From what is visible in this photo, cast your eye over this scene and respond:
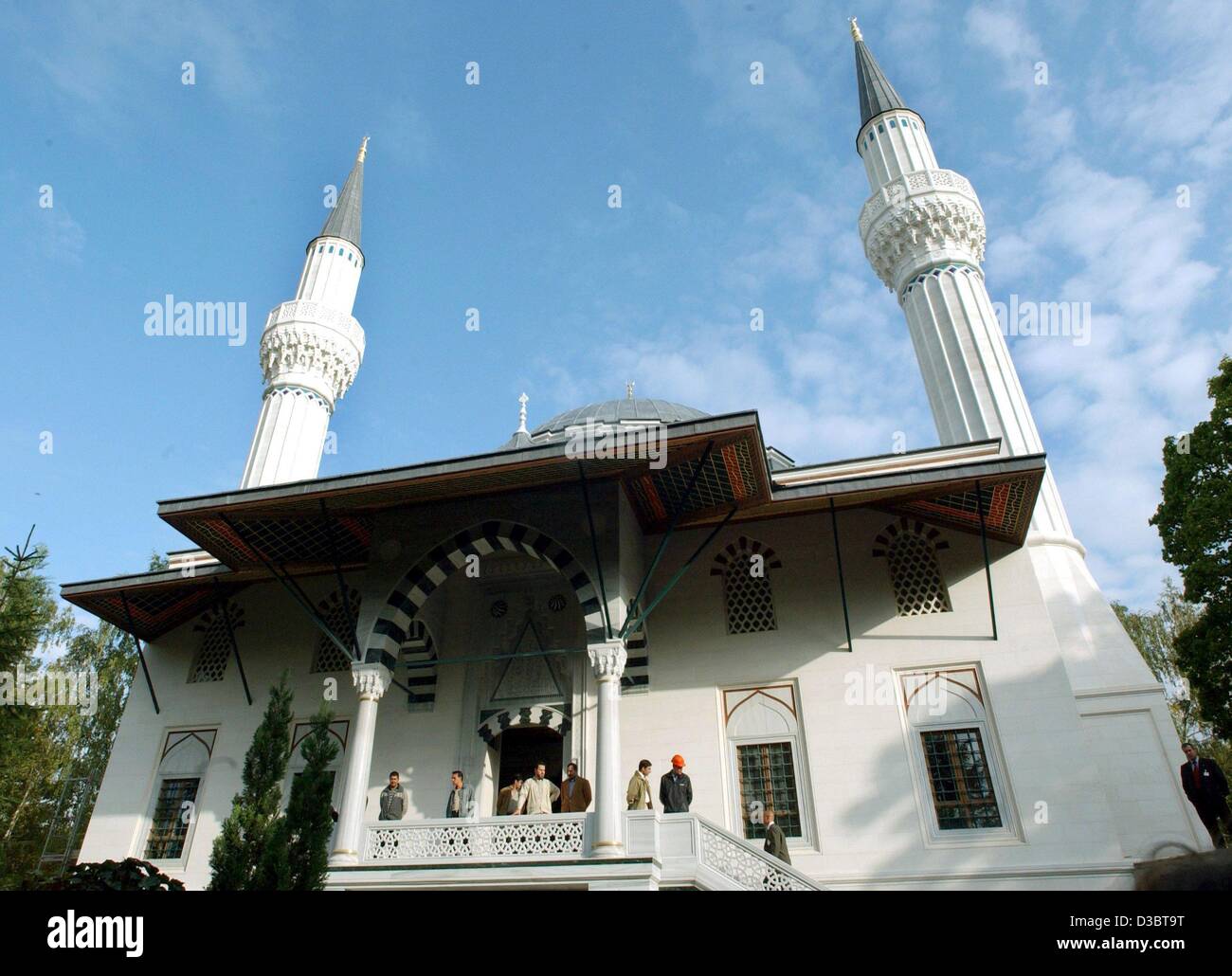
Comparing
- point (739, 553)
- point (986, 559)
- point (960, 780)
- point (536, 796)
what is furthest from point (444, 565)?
point (960, 780)

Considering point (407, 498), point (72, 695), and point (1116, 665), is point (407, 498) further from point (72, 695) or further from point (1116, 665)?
point (72, 695)

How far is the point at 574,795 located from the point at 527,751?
232 cm

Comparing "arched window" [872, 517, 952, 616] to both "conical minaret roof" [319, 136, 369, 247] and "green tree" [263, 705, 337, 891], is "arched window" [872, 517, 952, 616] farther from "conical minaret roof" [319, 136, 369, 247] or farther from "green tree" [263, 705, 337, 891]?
"conical minaret roof" [319, 136, 369, 247]

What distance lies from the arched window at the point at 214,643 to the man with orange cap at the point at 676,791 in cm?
714

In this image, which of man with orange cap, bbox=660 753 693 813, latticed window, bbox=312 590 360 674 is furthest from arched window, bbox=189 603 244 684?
man with orange cap, bbox=660 753 693 813

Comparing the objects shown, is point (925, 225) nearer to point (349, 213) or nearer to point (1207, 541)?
point (1207, 541)

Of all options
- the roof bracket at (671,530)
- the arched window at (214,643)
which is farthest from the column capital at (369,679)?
the arched window at (214,643)

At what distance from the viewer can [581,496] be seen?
9.50m

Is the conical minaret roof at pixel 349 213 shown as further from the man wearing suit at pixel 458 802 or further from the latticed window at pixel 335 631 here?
the man wearing suit at pixel 458 802

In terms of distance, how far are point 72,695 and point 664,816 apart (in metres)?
16.4

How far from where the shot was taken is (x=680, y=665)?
402 inches

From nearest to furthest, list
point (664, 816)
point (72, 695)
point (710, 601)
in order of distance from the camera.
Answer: point (664, 816), point (710, 601), point (72, 695)

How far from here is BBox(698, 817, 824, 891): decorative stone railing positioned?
714 cm

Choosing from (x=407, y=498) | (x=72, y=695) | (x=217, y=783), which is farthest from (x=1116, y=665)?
(x=72, y=695)
